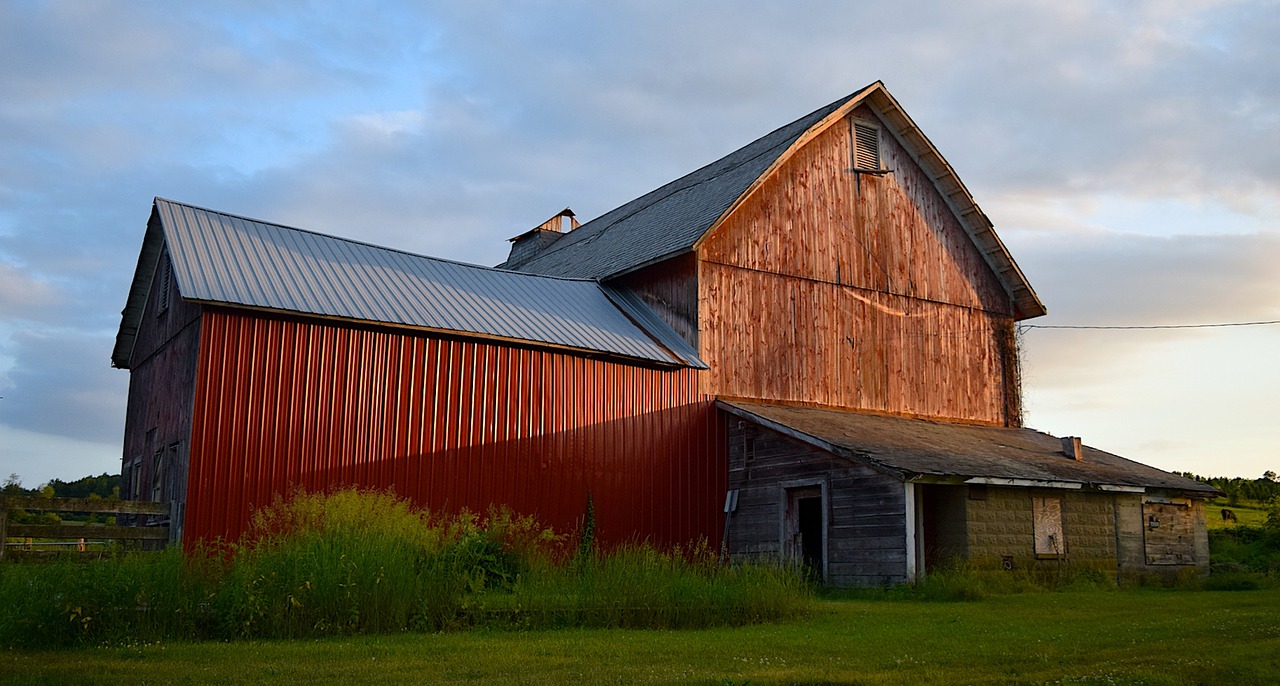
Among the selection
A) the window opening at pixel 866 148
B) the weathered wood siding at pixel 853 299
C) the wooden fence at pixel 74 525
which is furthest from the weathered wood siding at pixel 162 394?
the window opening at pixel 866 148

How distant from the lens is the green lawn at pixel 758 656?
9438 mm

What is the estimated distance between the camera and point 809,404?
26078mm

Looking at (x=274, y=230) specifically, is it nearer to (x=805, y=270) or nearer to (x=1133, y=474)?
(x=805, y=270)

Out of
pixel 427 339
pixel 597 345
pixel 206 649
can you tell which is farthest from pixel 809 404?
pixel 206 649

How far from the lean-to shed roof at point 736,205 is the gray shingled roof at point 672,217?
38 millimetres

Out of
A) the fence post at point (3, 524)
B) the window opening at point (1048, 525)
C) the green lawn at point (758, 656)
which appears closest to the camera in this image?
the green lawn at point (758, 656)

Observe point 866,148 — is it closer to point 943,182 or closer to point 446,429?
point 943,182

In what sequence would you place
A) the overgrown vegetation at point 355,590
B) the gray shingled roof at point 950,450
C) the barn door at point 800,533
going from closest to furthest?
the overgrown vegetation at point 355,590
the gray shingled roof at point 950,450
the barn door at point 800,533

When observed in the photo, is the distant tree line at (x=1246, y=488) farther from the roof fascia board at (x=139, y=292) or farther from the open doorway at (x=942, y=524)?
the roof fascia board at (x=139, y=292)

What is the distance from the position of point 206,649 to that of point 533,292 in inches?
575

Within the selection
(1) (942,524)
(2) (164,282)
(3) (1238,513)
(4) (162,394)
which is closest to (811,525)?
(1) (942,524)

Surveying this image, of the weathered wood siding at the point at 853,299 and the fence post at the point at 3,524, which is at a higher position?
the weathered wood siding at the point at 853,299

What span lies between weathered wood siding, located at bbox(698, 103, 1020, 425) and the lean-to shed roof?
0.38 m

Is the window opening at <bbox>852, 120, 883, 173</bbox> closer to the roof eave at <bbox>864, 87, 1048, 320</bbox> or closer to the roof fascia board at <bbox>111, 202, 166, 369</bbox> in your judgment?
the roof eave at <bbox>864, 87, 1048, 320</bbox>
